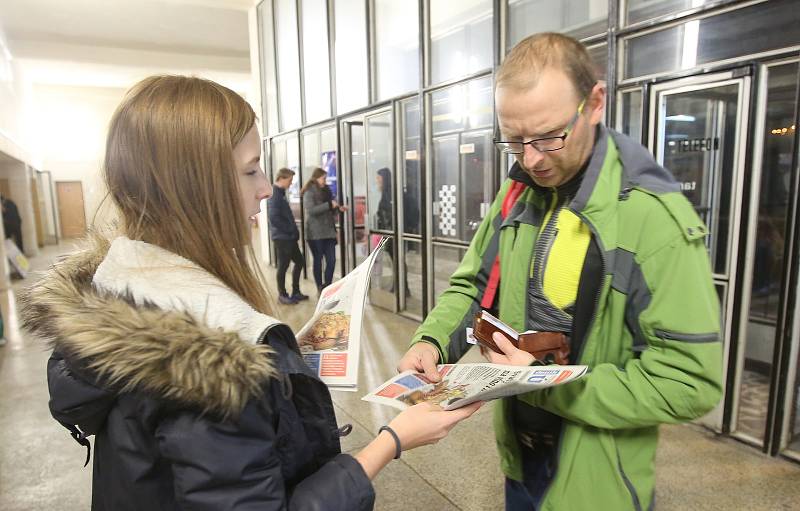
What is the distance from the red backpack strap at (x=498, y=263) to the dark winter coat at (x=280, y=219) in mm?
5209

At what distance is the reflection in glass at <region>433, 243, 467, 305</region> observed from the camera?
5238 millimetres

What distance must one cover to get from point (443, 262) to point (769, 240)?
2923mm

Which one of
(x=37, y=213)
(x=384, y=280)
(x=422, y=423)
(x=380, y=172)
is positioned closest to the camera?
(x=422, y=423)

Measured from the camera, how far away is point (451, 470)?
2.74 m

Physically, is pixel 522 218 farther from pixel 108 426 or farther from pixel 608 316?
pixel 108 426

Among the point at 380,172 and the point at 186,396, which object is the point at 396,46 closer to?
the point at 380,172

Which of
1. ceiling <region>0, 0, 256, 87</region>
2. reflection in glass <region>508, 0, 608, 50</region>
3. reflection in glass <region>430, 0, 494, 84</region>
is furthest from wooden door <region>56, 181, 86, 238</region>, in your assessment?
reflection in glass <region>508, 0, 608, 50</region>

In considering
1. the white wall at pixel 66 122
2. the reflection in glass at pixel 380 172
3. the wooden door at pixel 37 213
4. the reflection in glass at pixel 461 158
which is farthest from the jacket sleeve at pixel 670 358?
the white wall at pixel 66 122

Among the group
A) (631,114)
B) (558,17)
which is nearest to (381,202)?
(558,17)

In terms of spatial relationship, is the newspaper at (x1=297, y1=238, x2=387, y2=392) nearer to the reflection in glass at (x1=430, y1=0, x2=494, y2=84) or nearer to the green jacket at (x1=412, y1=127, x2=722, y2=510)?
the green jacket at (x1=412, y1=127, x2=722, y2=510)

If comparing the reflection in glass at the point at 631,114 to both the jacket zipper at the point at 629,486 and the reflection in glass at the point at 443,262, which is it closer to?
the reflection in glass at the point at 443,262

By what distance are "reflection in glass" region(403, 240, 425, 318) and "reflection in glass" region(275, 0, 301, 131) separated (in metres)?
3.65

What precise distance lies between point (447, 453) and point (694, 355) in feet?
7.14

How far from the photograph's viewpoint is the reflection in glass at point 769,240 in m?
2.71
